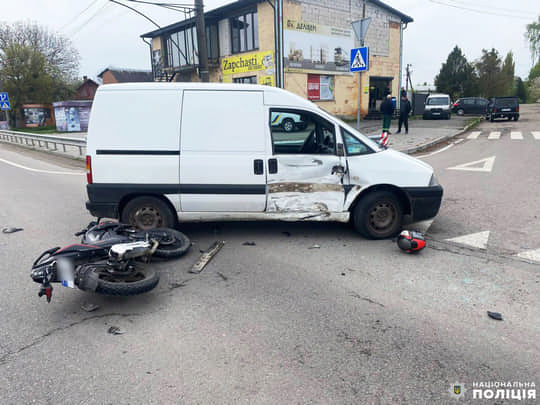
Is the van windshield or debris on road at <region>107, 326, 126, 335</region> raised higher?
the van windshield

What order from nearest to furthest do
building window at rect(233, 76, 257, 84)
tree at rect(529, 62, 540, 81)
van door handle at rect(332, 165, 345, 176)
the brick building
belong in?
van door handle at rect(332, 165, 345, 176), the brick building, building window at rect(233, 76, 257, 84), tree at rect(529, 62, 540, 81)

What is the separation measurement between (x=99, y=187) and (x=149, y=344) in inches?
113

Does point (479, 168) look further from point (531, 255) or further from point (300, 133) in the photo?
point (300, 133)

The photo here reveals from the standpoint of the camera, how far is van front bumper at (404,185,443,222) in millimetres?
5262

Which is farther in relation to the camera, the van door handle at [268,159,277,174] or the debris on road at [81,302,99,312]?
the van door handle at [268,159,277,174]

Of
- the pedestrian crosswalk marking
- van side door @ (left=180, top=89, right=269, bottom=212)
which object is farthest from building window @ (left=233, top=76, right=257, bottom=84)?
van side door @ (left=180, top=89, right=269, bottom=212)

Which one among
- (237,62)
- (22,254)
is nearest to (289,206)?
(22,254)

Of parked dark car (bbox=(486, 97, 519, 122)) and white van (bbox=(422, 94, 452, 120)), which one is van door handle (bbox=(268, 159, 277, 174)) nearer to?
parked dark car (bbox=(486, 97, 519, 122))

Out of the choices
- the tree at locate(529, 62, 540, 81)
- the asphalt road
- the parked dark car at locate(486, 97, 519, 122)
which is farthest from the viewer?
the tree at locate(529, 62, 540, 81)

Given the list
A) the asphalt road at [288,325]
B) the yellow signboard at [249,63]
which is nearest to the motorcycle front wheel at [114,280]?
the asphalt road at [288,325]

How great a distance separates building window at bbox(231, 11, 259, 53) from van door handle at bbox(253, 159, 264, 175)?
2178 cm

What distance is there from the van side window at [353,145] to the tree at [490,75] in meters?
61.1

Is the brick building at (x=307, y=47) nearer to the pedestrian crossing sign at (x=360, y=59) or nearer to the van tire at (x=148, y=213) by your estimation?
the pedestrian crossing sign at (x=360, y=59)

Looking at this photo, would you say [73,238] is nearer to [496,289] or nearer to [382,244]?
[382,244]
